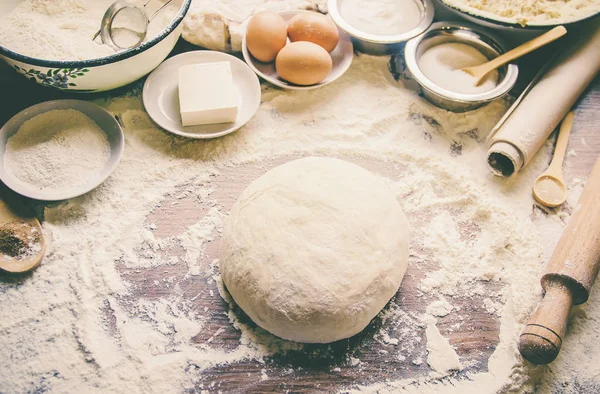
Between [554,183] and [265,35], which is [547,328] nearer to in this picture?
[554,183]

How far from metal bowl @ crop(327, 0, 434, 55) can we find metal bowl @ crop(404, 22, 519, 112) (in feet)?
0.09

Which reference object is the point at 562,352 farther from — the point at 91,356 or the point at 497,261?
the point at 91,356

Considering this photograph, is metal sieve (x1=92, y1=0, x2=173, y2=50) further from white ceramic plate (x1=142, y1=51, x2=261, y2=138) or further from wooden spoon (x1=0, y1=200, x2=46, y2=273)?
wooden spoon (x1=0, y1=200, x2=46, y2=273)

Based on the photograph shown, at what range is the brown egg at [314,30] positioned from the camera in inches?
62.7

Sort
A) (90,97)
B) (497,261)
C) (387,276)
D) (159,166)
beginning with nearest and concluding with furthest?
(387,276) → (497,261) → (159,166) → (90,97)

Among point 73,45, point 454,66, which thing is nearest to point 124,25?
point 73,45

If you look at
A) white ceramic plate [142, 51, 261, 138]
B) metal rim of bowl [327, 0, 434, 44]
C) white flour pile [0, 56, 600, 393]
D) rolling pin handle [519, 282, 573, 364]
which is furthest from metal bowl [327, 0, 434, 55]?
rolling pin handle [519, 282, 573, 364]

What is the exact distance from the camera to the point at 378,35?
1.65m

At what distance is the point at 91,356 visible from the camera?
1167mm

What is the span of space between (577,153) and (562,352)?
0.64 meters

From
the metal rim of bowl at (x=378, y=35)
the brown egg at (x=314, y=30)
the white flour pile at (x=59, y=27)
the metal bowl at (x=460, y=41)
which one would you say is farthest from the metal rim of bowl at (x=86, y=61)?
the metal bowl at (x=460, y=41)

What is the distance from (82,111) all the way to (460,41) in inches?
49.5

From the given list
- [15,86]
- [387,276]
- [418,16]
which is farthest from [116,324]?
[418,16]

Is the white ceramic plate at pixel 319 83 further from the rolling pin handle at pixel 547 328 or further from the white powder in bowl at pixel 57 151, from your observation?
the rolling pin handle at pixel 547 328
